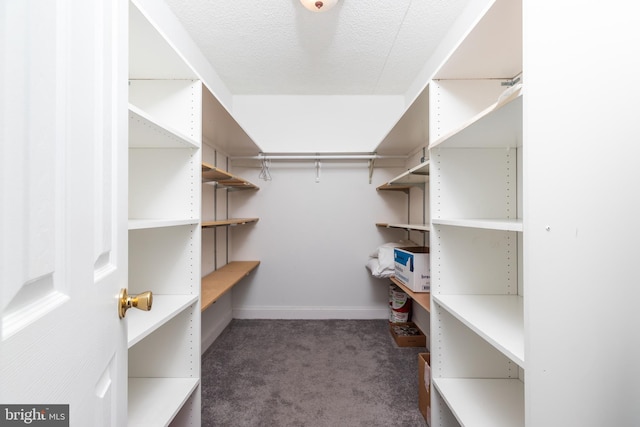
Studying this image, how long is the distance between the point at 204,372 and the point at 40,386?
188 cm

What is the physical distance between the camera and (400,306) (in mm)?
2535

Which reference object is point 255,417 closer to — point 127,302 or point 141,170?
point 127,302

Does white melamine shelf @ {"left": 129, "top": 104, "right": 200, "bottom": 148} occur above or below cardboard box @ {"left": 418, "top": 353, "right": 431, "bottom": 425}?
above

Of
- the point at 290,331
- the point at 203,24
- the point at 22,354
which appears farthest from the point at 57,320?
the point at 290,331

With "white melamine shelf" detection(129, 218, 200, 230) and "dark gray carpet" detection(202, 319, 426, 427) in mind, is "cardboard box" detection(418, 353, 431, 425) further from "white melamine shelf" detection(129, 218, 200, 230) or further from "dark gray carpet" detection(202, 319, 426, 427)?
"white melamine shelf" detection(129, 218, 200, 230)

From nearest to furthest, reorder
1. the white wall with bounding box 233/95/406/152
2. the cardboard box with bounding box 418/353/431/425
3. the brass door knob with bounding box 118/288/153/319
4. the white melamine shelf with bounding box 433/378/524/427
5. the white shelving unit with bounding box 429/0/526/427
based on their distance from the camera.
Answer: the brass door knob with bounding box 118/288/153/319 < the white melamine shelf with bounding box 433/378/524/427 < the white shelving unit with bounding box 429/0/526/427 < the cardboard box with bounding box 418/353/431/425 < the white wall with bounding box 233/95/406/152

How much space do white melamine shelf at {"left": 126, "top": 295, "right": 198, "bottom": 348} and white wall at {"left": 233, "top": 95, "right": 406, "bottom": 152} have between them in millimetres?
1912

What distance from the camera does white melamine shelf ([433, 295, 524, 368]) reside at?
0.85 m

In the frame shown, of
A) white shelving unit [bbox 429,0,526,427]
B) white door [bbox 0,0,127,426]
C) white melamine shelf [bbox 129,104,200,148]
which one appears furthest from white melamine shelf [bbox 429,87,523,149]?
white melamine shelf [bbox 129,104,200,148]

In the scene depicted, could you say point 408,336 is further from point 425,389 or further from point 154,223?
point 154,223

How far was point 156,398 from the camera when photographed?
118 cm

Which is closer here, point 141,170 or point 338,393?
point 141,170

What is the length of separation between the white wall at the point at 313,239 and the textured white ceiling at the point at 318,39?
0.84 meters

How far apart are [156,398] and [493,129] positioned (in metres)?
1.76
